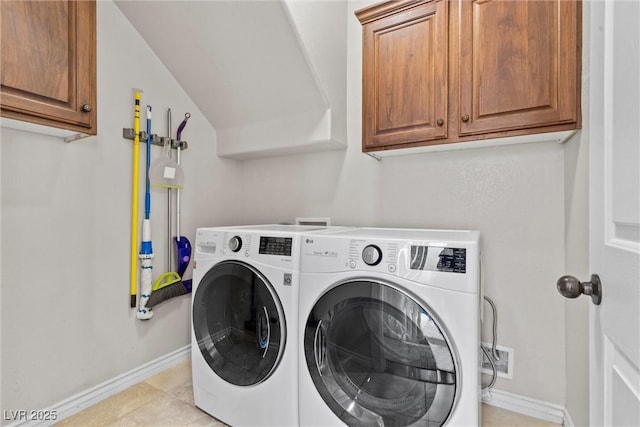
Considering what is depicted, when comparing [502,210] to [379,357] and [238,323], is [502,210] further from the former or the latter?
[238,323]

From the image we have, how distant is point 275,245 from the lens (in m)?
1.36

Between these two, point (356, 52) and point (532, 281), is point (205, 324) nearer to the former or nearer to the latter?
point (532, 281)

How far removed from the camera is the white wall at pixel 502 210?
1.49 meters

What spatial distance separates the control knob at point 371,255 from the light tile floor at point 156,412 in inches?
42.8

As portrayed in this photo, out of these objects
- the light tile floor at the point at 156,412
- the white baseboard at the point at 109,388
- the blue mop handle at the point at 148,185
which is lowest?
the light tile floor at the point at 156,412

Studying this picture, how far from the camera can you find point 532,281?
154cm

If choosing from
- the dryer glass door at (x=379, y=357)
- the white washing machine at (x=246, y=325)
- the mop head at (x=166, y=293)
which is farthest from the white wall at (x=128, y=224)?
the dryer glass door at (x=379, y=357)

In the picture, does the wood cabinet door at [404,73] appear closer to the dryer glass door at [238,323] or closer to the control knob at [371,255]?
the control knob at [371,255]

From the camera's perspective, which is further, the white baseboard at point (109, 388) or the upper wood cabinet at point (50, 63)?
the white baseboard at point (109, 388)

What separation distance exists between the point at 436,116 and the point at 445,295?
2.87 ft

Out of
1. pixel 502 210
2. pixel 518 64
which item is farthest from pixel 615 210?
pixel 502 210

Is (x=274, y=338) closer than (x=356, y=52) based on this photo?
Yes

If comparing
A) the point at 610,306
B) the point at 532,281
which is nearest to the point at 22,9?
the point at 610,306

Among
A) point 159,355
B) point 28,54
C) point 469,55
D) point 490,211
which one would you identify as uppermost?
point 469,55
